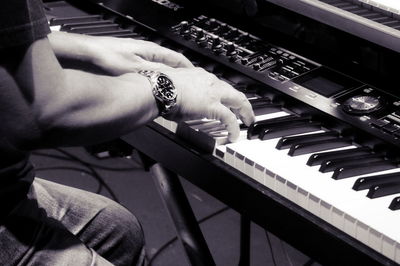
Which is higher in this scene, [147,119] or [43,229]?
[147,119]

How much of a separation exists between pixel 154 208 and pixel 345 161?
1.47 m

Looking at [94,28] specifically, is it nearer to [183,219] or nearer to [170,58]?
[170,58]

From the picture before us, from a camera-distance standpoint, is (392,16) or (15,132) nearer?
(15,132)

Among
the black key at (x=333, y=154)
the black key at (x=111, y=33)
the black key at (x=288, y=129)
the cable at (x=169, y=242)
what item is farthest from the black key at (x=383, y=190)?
the cable at (x=169, y=242)

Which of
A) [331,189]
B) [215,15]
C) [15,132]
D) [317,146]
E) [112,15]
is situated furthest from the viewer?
[112,15]

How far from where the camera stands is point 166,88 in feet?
4.26

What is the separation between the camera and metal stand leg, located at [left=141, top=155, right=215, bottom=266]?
1709 millimetres

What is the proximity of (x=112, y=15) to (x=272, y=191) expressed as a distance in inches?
34.8

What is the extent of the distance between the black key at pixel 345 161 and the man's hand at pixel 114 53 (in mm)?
419

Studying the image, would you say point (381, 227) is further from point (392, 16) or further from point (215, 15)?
point (215, 15)

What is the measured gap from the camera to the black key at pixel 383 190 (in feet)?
4.00

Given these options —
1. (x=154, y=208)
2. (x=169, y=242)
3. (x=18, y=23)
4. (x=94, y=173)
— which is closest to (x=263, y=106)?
(x=18, y=23)

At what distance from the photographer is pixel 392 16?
1.48 metres

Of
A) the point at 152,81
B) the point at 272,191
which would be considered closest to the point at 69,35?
the point at 152,81
